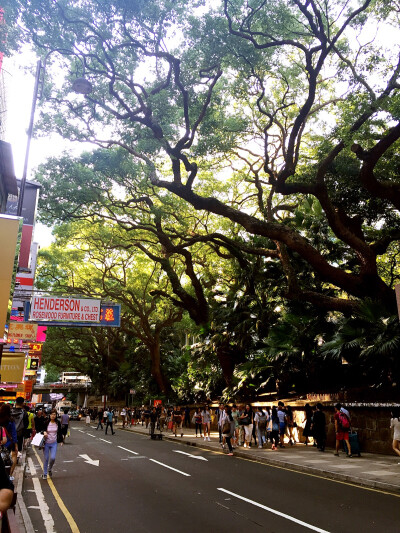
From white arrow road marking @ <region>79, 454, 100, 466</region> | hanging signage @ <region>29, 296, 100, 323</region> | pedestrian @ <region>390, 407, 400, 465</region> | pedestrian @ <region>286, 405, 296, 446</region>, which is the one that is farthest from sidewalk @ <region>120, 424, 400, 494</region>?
hanging signage @ <region>29, 296, 100, 323</region>

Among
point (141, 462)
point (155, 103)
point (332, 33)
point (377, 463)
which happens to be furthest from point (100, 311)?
point (332, 33)

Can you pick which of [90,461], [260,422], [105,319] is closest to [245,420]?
[260,422]

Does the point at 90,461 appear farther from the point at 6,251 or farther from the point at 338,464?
the point at 6,251

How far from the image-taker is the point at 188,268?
22.9 meters

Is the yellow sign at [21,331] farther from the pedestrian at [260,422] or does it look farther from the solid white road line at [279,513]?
the solid white road line at [279,513]

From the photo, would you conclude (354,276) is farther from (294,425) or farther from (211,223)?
(211,223)

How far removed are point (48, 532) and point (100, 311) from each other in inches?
434

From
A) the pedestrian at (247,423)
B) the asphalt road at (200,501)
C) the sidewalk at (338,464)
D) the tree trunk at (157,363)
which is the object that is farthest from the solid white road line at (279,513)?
the tree trunk at (157,363)

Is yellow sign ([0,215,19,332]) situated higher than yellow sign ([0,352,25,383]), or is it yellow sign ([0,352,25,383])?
yellow sign ([0,215,19,332])

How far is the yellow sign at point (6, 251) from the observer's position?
779 centimetres

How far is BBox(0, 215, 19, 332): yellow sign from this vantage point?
7.79 meters

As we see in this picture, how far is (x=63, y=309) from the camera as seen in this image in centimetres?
1642

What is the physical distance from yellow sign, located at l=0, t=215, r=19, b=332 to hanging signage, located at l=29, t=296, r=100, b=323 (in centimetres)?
849

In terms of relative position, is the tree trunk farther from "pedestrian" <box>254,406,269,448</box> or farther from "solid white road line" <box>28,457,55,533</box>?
"solid white road line" <box>28,457,55,533</box>
